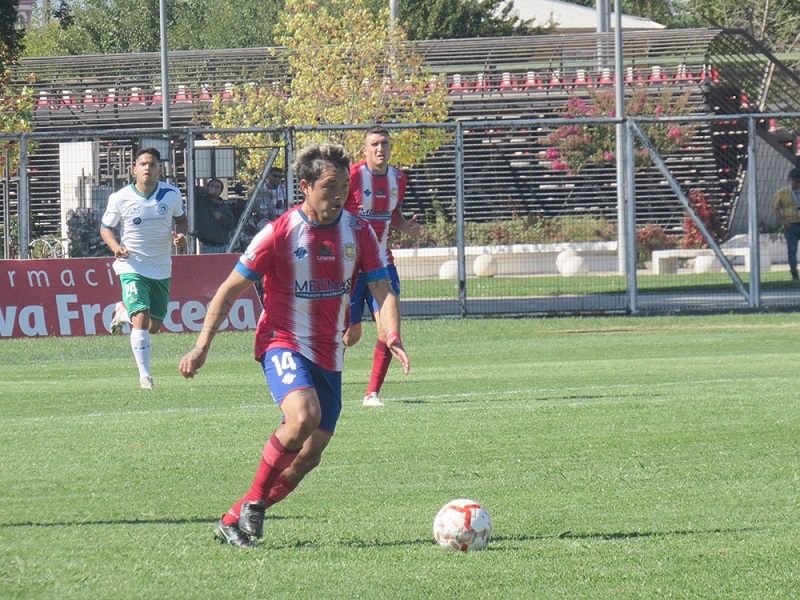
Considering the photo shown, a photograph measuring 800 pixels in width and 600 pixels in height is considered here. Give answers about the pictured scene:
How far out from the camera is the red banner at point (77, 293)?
1817 centimetres

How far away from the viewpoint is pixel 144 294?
1321 centimetres

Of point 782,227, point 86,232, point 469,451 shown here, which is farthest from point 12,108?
point 469,451

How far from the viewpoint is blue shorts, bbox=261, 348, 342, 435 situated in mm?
6270

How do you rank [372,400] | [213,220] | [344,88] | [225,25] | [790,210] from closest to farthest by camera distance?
[372,400] → [213,220] → [790,210] → [344,88] → [225,25]

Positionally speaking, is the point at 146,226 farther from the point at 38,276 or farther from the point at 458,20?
the point at 458,20

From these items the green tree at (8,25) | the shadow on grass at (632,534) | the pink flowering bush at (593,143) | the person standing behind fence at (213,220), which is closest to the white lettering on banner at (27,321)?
the person standing behind fence at (213,220)

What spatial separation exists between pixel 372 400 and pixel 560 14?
201ft

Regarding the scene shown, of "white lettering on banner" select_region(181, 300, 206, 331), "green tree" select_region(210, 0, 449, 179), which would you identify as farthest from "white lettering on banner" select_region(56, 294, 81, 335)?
"green tree" select_region(210, 0, 449, 179)

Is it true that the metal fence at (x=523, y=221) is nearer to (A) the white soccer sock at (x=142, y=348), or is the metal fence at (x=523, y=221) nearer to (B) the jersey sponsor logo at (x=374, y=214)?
(A) the white soccer sock at (x=142, y=348)

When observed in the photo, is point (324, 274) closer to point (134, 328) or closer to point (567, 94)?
point (134, 328)

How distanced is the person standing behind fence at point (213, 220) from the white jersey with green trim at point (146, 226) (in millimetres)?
6019

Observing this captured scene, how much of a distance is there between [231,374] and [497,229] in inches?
334

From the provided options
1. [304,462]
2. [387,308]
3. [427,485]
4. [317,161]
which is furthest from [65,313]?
[317,161]

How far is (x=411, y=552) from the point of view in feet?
19.7
